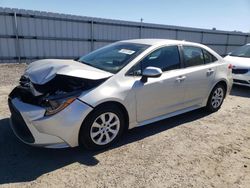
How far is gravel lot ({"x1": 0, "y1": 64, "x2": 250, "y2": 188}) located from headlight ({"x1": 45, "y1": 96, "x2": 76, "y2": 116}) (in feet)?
2.32

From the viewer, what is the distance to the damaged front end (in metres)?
3.11

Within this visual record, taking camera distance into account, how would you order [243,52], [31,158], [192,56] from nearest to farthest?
[31,158] → [192,56] → [243,52]

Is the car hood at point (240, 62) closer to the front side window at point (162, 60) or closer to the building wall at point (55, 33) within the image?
the front side window at point (162, 60)

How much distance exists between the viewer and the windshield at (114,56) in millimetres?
3857

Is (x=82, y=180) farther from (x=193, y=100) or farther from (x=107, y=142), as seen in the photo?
(x=193, y=100)

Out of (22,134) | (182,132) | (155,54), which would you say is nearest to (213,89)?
(182,132)

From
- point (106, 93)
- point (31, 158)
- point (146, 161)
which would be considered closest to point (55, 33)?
point (106, 93)

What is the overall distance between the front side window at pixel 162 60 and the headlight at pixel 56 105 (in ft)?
3.95

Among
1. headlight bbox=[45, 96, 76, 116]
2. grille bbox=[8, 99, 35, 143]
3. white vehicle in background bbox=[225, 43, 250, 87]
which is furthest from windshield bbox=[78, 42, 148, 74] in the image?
white vehicle in background bbox=[225, 43, 250, 87]

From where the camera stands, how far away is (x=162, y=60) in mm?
4250

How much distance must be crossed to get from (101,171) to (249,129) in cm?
311

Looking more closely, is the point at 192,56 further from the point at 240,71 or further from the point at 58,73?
the point at 240,71

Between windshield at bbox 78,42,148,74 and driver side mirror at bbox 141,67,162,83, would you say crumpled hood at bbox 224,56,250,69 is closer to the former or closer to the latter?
windshield at bbox 78,42,148,74

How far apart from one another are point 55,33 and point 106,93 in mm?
8695
